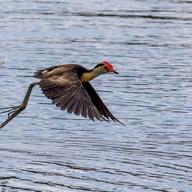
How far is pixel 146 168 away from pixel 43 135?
301 centimetres

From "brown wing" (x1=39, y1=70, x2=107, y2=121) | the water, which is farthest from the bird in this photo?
the water

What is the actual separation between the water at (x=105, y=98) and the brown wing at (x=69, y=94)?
161 centimetres

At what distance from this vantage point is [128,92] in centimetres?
2342

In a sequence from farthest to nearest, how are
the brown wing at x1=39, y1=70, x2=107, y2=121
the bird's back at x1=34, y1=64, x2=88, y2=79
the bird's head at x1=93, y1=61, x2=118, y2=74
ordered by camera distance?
the bird's head at x1=93, y1=61, x2=118, y2=74, the bird's back at x1=34, y1=64, x2=88, y2=79, the brown wing at x1=39, y1=70, x2=107, y2=121

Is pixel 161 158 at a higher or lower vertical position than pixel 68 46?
lower

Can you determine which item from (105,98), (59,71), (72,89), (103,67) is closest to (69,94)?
(72,89)

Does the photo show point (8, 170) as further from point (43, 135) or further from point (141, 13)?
point (141, 13)

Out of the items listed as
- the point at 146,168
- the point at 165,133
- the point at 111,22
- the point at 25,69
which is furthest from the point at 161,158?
the point at 111,22

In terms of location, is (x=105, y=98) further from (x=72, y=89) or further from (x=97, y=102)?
(x=72, y=89)

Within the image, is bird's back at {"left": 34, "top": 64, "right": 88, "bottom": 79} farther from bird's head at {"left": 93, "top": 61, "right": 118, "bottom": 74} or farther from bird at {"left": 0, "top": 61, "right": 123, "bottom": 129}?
bird's head at {"left": 93, "top": 61, "right": 118, "bottom": 74}

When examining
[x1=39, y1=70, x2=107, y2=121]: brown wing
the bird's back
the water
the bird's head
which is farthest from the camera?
the water

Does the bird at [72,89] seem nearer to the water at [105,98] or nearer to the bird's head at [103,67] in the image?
the bird's head at [103,67]

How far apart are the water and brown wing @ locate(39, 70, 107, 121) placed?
5.27ft

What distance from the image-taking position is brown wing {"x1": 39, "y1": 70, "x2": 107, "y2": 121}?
13664 mm
